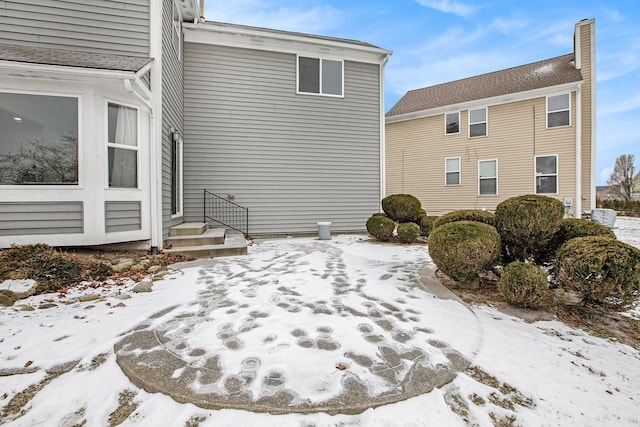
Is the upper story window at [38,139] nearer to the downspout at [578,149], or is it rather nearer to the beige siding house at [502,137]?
the beige siding house at [502,137]

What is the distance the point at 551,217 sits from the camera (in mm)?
3504

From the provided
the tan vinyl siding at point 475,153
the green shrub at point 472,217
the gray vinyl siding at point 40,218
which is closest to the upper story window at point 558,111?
the tan vinyl siding at point 475,153

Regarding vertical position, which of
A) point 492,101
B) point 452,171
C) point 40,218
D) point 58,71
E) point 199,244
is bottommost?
point 199,244

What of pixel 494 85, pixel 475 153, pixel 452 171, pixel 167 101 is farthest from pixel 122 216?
pixel 494 85

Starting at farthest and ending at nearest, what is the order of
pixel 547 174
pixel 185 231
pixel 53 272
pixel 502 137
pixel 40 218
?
pixel 502 137 → pixel 547 174 → pixel 185 231 → pixel 40 218 → pixel 53 272

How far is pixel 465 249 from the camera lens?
3586mm

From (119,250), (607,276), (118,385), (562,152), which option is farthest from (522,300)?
(562,152)

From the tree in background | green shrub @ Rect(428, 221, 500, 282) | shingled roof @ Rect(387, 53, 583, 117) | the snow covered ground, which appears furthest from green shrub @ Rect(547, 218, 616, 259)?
the tree in background

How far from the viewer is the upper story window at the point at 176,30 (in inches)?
268

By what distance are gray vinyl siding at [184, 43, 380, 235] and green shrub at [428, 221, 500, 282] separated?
5.69 meters

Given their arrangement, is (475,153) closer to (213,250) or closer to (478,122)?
(478,122)

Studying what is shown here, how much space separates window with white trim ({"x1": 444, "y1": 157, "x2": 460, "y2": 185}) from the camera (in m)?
13.3

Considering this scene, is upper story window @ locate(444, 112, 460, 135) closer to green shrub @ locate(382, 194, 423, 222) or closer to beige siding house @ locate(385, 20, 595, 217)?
beige siding house @ locate(385, 20, 595, 217)

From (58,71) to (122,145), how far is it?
4.11 ft
